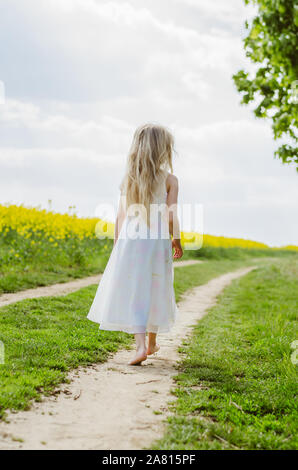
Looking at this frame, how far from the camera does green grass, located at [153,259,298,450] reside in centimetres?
360

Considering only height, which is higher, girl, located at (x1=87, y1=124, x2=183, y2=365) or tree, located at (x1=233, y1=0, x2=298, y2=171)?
tree, located at (x1=233, y1=0, x2=298, y2=171)

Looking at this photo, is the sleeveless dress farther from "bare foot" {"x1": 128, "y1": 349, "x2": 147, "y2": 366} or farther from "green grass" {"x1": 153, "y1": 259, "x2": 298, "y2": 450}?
"green grass" {"x1": 153, "y1": 259, "x2": 298, "y2": 450}

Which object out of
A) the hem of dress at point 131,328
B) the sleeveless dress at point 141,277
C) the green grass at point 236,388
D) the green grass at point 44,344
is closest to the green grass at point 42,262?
the green grass at point 44,344

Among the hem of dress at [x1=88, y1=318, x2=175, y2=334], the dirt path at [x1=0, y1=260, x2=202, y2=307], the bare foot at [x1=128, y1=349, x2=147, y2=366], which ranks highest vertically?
the hem of dress at [x1=88, y1=318, x2=175, y2=334]

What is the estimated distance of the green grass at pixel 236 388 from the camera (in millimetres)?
3604

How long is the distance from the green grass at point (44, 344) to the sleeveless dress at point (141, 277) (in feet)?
2.02

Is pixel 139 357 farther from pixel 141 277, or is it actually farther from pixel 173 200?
pixel 173 200

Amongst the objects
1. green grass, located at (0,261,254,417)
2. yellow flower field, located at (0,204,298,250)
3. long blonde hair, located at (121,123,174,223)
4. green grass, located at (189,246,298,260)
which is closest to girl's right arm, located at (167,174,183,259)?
long blonde hair, located at (121,123,174,223)

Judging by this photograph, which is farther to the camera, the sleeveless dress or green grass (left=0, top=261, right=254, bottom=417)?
the sleeveless dress

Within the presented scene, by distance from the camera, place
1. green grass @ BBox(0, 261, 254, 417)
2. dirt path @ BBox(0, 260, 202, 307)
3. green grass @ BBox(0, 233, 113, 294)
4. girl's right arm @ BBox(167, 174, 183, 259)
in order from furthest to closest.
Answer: green grass @ BBox(0, 233, 113, 294)
dirt path @ BBox(0, 260, 202, 307)
girl's right arm @ BBox(167, 174, 183, 259)
green grass @ BBox(0, 261, 254, 417)

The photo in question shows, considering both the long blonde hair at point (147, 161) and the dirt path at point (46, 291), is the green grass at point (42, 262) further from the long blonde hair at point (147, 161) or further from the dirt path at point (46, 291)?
the long blonde hair at point (147, 161)

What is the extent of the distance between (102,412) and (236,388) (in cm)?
150

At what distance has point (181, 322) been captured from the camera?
28.7ft
